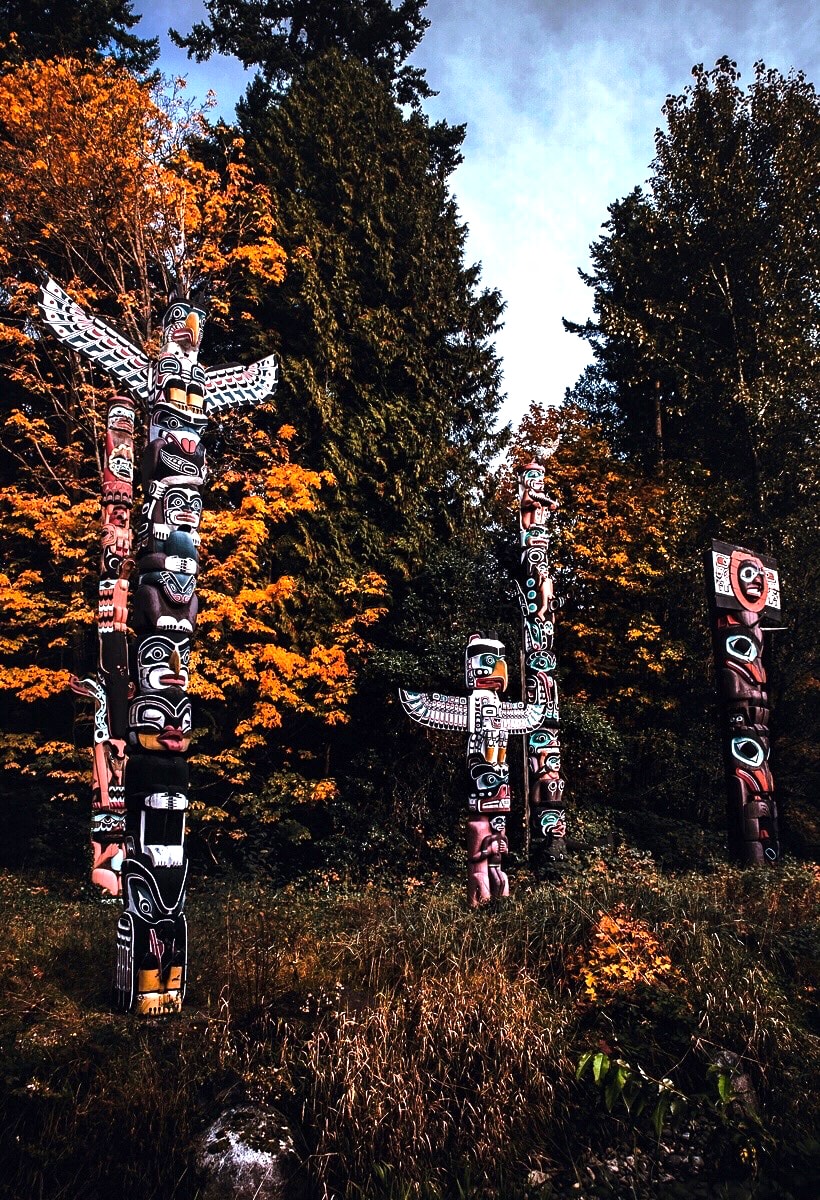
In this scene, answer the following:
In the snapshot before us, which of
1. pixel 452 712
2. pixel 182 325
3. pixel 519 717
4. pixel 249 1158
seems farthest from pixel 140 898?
pixel 519 717

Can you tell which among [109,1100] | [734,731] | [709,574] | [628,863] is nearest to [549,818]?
[628,863]

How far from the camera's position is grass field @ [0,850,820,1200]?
13.0ft

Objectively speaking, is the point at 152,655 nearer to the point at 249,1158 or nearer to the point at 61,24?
the point at 249,1158

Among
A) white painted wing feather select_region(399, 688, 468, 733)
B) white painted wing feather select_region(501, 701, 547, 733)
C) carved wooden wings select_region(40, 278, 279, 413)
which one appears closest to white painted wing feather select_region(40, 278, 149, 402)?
carved wooden wings select_region(40, 278, 279, 413)

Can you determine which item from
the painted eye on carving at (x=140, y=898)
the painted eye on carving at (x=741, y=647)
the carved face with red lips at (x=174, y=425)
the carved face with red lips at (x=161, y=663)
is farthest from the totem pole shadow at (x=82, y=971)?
the painted eye on carving at (x=741, y=647)

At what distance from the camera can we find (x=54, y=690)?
12297 millimetres

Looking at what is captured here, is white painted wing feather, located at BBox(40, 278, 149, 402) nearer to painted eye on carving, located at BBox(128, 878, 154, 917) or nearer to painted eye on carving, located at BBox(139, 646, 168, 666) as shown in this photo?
painted eye on carving, located at BBox(139, 646, 168, 666)

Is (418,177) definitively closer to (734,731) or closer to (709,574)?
(709,574)

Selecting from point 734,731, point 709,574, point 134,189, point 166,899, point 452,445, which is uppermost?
point 134,189

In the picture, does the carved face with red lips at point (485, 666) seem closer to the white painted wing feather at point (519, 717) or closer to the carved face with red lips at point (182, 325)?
the white painted wing feather at point (519, 717)

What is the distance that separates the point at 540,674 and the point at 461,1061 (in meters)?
7.12

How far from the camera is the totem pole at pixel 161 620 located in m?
5.25

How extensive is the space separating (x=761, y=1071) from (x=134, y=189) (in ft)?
46.5

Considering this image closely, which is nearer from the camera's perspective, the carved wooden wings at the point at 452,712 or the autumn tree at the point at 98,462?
the carved wooden wings at the point at 452,712
